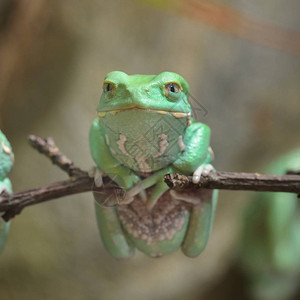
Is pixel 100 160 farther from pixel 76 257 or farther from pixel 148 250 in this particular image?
pixel 76 257

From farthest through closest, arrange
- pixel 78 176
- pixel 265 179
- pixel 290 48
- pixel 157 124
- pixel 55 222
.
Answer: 1. pixel 290 48
2. pixel 55 222
3. pixel 78 176
4. pixel 265 179
5. pixel 157 124

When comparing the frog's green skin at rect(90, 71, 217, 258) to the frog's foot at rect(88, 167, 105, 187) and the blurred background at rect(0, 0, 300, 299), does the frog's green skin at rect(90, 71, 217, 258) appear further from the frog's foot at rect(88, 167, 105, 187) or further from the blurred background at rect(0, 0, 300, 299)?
the blurred background at rect(0, 0, 300, 299)

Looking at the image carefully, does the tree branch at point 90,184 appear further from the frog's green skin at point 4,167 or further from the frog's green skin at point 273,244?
the frog's green skin at point 273,244

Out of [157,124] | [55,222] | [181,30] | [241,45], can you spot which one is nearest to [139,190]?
[157,124]

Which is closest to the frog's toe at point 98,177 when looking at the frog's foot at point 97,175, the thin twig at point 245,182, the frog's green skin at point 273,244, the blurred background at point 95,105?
the frog's foot at point 97,175

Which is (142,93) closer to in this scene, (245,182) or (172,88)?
(172,88)

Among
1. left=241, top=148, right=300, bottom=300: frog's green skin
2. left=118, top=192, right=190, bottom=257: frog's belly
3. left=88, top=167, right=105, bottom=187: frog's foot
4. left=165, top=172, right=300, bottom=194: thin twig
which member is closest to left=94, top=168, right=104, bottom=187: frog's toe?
left=88, top=167, right=105, bottom=187: frog's foot
